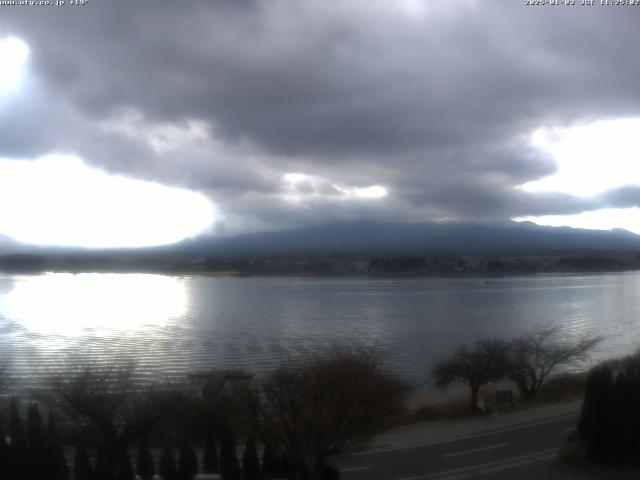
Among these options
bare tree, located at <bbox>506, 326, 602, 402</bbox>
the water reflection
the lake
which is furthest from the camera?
the water reflection

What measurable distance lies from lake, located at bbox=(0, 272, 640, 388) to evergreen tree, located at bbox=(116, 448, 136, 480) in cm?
1054

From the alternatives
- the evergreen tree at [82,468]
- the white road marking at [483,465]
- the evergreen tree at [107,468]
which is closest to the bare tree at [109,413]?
the evergreen tree at [107,468]

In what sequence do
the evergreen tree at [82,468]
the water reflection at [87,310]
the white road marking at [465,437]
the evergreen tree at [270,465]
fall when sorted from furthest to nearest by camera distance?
the water reflection at [87,310] → the white road marking at [465,437] → the evergreen tree at [270,465] → the evergreen tree at [82,468]

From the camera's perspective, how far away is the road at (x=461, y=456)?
10516mm

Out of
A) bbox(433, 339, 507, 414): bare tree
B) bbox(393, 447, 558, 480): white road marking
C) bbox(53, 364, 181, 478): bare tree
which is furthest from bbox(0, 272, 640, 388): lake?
bbox(393, 447, 558, 480): white road marking

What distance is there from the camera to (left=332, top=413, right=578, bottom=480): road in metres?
10.5

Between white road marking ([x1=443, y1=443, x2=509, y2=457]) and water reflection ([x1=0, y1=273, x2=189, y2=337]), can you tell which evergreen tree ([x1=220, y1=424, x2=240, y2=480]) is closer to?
white road marking ([x1=443, y1=443, x2=509, y2=457])

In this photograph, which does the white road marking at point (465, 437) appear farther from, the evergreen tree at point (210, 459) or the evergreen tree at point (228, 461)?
the evergreen tree at point (210, 459)

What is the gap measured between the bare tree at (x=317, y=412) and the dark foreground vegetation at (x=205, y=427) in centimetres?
1

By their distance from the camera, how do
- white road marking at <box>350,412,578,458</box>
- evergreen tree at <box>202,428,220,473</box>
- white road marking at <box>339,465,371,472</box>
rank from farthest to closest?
1. white road marking at <box>350,412,578,458</box>
2. white road marking at <box>339,465,371,472</box>
3. evergreen tree at <box>202,428,220,473</box>

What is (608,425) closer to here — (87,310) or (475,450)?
(475,450)

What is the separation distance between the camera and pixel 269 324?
40031 mm

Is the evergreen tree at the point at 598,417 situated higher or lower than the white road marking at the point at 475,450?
higher

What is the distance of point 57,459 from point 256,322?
32.1 m
